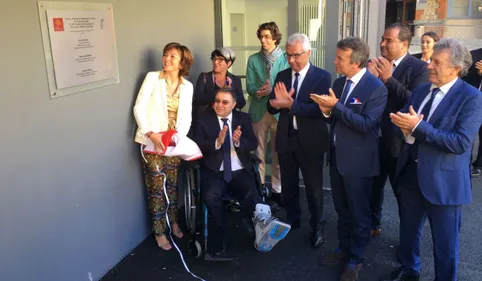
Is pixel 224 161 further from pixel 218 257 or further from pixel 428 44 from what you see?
pixel 428 44

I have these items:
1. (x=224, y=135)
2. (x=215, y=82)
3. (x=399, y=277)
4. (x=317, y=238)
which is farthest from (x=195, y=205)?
(x=399, y=277)

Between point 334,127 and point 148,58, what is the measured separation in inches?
60.1

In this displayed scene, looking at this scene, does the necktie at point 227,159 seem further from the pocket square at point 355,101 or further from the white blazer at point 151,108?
the pocket square at point 355,101

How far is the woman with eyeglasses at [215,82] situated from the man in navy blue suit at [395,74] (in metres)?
1.22

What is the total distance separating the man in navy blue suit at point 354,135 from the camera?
2514mm

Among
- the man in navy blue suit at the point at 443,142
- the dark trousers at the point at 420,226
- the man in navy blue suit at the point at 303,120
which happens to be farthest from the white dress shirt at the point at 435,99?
the man in navy blue suit at the point at 303,120

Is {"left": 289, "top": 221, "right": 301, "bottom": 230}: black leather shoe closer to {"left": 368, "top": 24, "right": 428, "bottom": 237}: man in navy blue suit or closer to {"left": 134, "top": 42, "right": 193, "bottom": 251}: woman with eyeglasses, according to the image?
{"left": 368, "top": 24, "right": 428, "bottom": 237}: man in navy blue suit

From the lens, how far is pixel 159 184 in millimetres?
3121

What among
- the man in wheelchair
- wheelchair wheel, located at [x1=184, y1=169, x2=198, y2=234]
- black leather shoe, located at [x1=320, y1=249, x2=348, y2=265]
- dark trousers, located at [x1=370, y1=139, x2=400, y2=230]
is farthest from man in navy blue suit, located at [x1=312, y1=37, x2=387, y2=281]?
wheelchair wheel, located at [x1=184, y1=169, x2=198, y2=234]

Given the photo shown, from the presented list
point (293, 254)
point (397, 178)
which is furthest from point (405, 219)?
point (293, 254)

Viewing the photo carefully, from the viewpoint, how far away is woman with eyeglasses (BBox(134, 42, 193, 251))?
9.73 ft

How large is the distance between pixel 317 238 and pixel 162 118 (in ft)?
4.97

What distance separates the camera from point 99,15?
2615mm

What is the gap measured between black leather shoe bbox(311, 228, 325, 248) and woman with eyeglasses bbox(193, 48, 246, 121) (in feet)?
4.05
